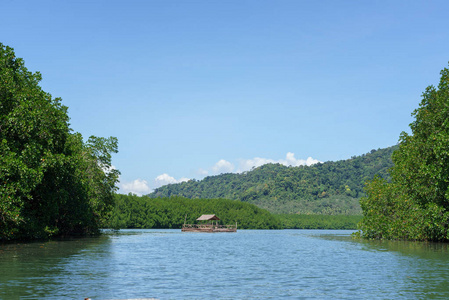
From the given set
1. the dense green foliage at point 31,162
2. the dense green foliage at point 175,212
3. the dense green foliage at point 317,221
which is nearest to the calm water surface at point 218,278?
the dense green foliage at point 31,162

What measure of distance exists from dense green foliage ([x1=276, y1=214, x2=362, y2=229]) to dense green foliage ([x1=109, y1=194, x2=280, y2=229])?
18.4 ft

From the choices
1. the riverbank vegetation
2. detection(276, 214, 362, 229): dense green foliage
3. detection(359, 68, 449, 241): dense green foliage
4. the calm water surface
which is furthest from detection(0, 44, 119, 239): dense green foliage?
detection(276, 214, 362, 229): dense green foliage

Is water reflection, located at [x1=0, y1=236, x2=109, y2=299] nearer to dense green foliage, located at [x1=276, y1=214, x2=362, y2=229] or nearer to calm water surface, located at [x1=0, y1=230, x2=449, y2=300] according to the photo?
calm water surface, located at [x1=0, y1=230, x2=449, y2=300]

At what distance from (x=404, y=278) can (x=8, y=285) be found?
1680 centimetres

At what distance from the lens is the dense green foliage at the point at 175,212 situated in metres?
136

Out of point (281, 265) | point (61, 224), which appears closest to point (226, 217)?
point (61, 224)

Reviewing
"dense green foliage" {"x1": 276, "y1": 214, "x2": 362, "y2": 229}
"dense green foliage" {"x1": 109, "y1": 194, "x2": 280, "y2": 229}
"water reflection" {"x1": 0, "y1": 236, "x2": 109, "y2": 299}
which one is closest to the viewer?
"water reflection" {"x1": 0, "y1": 236, "x2": 109, "y2": 299}

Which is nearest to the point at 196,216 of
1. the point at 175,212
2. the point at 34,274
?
the point at 175,212

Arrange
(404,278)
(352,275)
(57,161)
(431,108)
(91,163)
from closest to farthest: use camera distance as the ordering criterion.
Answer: (404,278) < (352,275) < (57,161) < (431,108) < (91,163)

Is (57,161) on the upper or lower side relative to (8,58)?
lower

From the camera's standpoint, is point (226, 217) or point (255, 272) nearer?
point (255, 272)

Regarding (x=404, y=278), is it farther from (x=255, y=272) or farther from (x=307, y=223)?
(x=307, y=223)

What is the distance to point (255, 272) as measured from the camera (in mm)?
25016

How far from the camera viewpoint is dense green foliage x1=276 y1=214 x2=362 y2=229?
162663 mm
